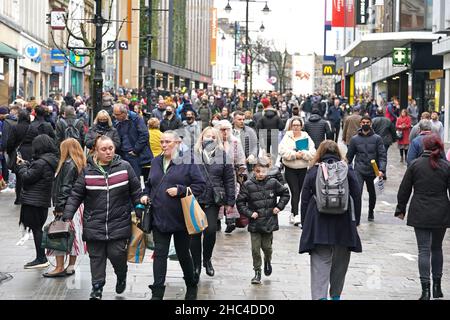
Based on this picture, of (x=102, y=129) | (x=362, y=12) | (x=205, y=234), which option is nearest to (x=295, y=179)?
(x=102, y=129)

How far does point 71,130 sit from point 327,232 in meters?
9.58

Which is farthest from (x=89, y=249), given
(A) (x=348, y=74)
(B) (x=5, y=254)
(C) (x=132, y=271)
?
(A) (x=348, y=74)

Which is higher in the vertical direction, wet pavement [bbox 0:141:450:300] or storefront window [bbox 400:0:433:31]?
storefront window [bbox 400:0:433:31]

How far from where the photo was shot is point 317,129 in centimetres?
1858

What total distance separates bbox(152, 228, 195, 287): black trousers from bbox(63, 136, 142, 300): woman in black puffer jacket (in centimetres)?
31

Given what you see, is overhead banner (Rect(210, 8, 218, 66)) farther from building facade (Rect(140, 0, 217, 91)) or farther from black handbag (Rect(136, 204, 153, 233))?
black handbag (Rect(136, 204, 153, 233))

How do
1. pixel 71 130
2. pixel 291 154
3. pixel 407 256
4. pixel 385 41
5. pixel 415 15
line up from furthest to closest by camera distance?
pixel 385 41 < pixel 415 15 < pixel 71 130 < pixel 291 154 < pixel 407 256

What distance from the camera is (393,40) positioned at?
4525 cm

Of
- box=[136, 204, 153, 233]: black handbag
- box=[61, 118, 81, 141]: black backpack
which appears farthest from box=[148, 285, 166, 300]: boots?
box=[61, 118, 81, 141]: black backpack

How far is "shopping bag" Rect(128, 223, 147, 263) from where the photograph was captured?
9.98 m

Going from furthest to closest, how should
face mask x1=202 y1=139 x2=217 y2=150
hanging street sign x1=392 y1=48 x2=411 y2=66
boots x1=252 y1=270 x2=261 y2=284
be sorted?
hanging street sign x1=392 y1=48 x2=411 y2=66, face mask x1=202 y1=139 x2=217 y2=150, boots x1=252 y1=270 x2=261 y2=284

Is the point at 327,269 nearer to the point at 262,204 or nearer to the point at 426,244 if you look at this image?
the point at 426,244

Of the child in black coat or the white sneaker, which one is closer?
the child in black coat

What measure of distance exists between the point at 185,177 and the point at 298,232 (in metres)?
5.94
